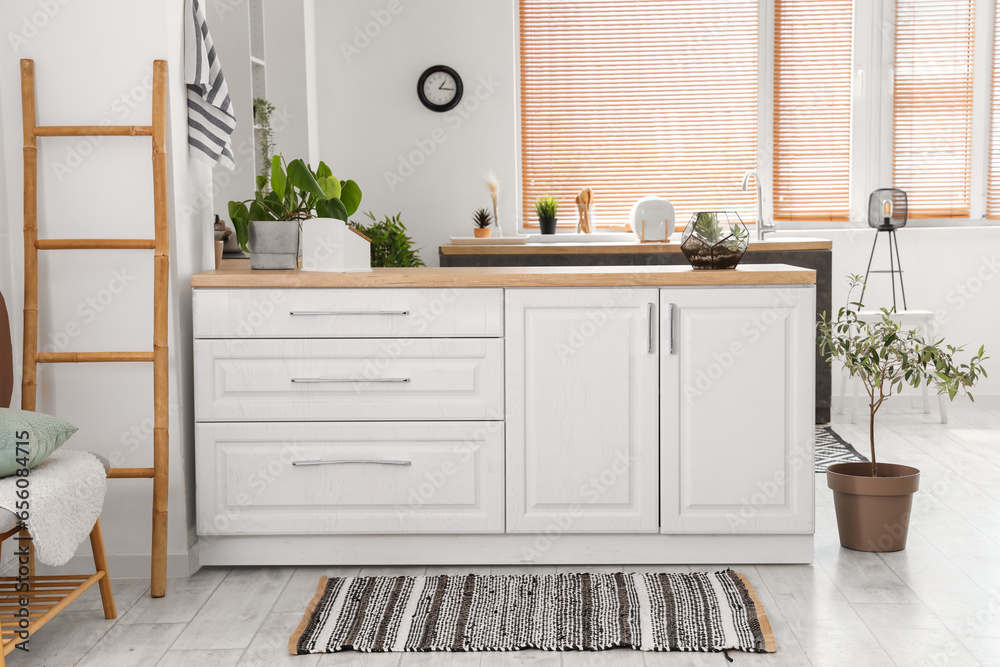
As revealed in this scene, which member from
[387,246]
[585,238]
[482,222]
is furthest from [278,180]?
[585,238]

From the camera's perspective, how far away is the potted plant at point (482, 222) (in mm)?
4797

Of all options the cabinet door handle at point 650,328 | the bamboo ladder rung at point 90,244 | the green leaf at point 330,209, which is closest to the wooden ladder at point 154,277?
the bamboo ladder rung at point 90,244

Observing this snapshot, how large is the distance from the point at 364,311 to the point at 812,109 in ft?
11.5

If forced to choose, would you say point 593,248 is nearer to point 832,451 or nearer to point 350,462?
point 832,451

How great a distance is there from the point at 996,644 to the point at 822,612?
364 mm

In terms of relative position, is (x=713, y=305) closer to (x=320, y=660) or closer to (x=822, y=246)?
(x=320, y=660)

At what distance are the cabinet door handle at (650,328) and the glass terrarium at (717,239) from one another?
159 mm

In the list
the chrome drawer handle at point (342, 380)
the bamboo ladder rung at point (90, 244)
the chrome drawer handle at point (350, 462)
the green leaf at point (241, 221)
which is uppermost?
the green leaf at point (241, 221)

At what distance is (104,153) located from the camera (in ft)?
7.93

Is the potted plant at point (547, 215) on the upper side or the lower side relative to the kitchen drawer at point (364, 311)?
upper

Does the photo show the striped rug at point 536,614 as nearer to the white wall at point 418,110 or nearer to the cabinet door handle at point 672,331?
the cabinet door handle at point 672,331

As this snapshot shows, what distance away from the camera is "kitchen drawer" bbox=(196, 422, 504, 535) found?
2.45 m

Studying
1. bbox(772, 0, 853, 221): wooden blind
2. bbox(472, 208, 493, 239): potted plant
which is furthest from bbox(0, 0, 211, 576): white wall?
bbox(772, 0, 853, 221): wooden blind

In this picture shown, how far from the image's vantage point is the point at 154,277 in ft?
7.70
